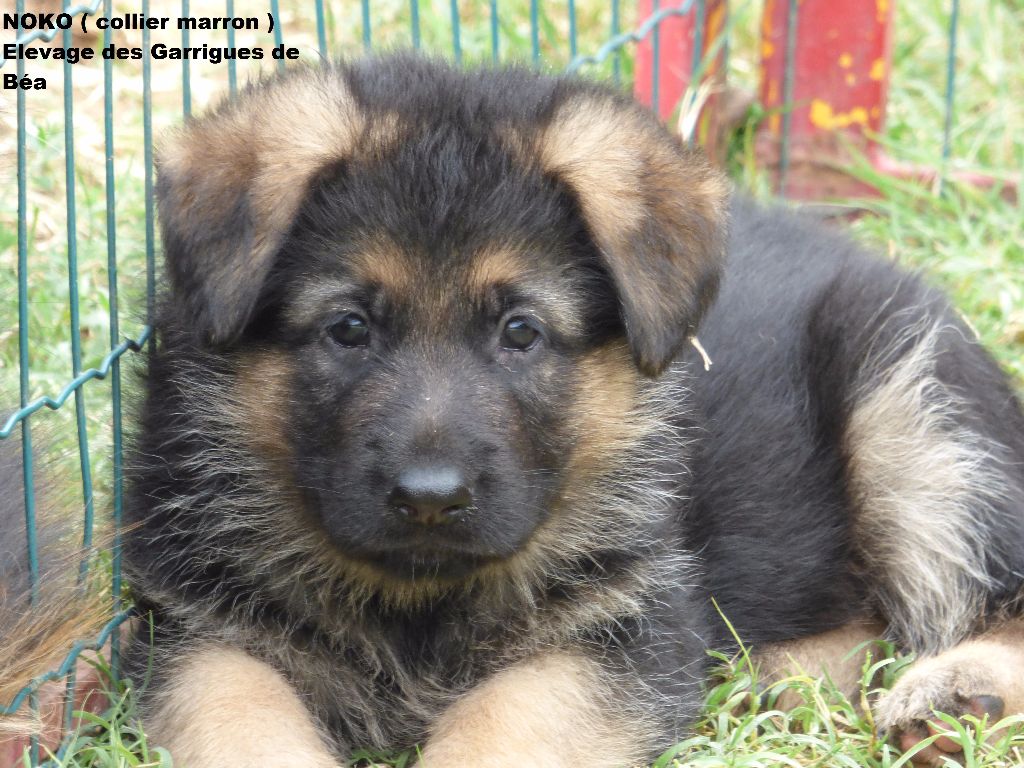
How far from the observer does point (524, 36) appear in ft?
22.2

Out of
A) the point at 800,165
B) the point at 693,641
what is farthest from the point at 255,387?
the point at 800,165

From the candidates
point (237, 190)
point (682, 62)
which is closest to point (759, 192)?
point (682, 62)

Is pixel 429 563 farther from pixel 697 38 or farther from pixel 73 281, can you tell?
pixel 697 38

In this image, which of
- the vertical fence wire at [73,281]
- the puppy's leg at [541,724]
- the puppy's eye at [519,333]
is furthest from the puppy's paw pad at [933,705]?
the vertical fence wire at [73,281]

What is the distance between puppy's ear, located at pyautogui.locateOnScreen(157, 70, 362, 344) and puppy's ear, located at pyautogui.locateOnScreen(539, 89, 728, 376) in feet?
1.54

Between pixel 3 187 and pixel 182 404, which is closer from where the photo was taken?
pixel 182 404

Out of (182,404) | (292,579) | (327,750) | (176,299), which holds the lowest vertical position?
(327,750)

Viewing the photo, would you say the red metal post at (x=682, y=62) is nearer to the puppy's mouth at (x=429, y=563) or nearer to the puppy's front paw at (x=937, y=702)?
the puppy's front paw at (x=937, y=702)

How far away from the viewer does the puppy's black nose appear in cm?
276

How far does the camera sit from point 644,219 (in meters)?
3.09

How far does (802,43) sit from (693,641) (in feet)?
11.7

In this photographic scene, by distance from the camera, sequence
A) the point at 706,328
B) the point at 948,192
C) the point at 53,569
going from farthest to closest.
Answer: the point at 948,192 → the point at 706,328 → the point at 53,569

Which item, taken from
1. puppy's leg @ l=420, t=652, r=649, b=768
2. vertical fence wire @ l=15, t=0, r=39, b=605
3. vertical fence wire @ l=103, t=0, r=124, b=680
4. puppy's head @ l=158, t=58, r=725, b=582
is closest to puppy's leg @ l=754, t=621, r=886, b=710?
puppy's leg @ l=420, t=652, r=649, b=768

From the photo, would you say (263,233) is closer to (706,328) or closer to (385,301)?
(385,301)
